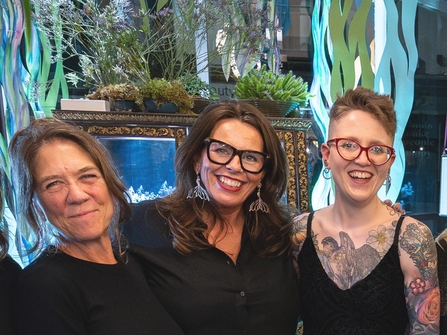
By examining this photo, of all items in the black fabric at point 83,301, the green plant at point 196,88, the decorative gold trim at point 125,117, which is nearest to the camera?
the black fabric at point 83,301

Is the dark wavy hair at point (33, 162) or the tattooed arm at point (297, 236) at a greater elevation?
the dark wavy hair at point (33, 162)

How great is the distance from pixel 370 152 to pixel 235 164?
492 millimetres

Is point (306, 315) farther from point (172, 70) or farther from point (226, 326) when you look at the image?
point (172, 70)

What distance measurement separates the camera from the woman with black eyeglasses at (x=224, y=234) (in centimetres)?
141

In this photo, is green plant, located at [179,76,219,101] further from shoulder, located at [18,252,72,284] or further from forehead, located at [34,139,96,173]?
shoulder, located at [18,252,72,284]

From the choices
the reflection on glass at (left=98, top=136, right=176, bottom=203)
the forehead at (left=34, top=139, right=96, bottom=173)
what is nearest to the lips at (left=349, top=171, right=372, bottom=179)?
the forehead at (left=34, top=139, right=96, bottom=173)

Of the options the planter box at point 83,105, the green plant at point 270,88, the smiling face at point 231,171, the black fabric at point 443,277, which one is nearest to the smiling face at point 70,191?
the smiling face at point 231,171

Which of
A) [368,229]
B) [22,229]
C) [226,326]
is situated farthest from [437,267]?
[22,229]

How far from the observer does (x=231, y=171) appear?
4.91 feet

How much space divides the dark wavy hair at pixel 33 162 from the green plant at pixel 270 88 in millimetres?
1267

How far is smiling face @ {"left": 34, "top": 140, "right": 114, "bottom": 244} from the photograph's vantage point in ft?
3.86

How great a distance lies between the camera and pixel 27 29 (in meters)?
2.76

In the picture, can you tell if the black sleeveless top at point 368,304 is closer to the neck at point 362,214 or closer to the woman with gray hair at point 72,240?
the neck at point 362,214

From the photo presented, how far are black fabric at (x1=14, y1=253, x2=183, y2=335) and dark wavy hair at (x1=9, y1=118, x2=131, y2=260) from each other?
0.10 metres
